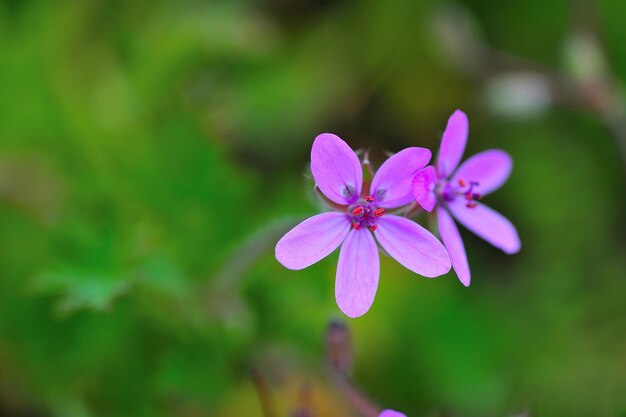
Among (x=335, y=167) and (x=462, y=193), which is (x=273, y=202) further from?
(x=335, y=167)

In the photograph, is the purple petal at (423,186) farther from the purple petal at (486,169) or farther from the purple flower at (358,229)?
the purple petal at (486,169)

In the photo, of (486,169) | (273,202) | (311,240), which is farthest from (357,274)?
(273,202)

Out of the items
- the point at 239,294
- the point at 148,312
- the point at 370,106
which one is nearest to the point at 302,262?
the point at 239,294

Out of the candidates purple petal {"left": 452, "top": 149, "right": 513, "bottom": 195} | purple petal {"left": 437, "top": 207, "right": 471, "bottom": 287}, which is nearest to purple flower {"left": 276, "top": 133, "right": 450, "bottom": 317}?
purple petal {"left": 437, "top": 207, "right": 471, "bottom": 287}

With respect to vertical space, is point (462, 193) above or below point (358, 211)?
above

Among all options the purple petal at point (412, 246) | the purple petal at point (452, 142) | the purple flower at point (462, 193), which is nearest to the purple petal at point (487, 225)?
the purple flower at point (462, 193)

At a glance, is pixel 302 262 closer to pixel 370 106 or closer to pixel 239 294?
pixel 239 294
